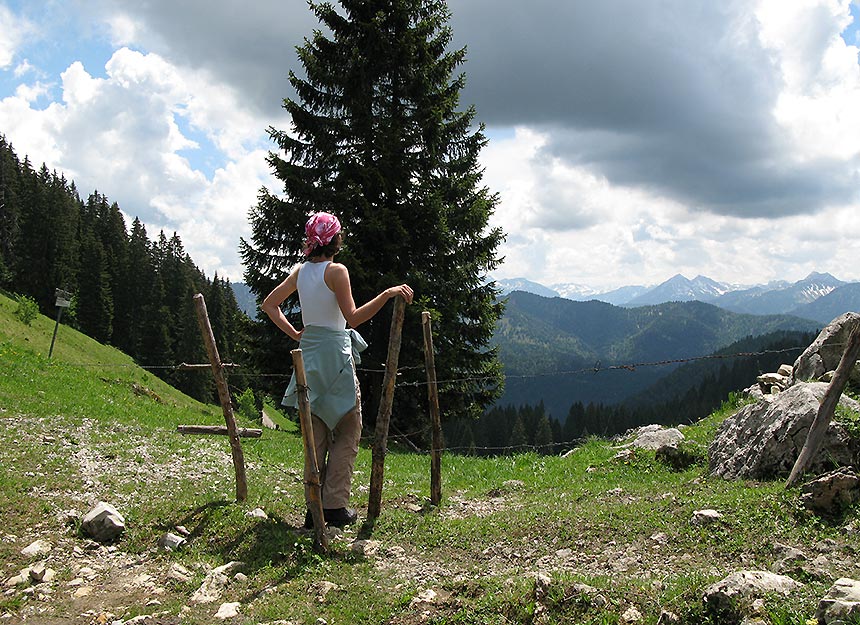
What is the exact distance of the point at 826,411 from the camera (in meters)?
7.16

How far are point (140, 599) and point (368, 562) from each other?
2.14m

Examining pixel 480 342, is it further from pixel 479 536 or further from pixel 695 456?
pixel 479 536

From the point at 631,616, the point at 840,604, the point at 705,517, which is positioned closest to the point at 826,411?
the point at 705,517

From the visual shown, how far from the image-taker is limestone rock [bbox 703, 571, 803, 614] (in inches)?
166

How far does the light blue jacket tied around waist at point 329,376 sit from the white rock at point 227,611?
2.13 metres

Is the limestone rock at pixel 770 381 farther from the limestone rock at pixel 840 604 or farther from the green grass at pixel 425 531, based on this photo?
the limestone rock at pixel 840 604

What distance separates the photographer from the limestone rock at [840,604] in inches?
145

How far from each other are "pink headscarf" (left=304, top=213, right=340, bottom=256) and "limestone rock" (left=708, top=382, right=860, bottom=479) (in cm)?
649

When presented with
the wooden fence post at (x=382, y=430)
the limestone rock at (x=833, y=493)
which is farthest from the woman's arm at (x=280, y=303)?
the limestone rock at (x=833, y=493)

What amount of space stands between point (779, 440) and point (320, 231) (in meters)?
6.90

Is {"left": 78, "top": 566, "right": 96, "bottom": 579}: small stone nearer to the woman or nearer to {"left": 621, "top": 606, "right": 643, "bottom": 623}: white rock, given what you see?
the woman

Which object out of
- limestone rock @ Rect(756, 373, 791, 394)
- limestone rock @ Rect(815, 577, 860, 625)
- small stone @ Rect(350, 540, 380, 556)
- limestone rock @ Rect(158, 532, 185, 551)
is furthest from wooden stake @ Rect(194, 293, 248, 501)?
limestone rock @ Rect(756, 373, 791, 394)

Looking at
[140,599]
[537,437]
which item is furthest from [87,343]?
[537,437]

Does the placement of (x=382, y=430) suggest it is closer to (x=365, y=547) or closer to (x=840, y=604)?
(x=365, y=547)
